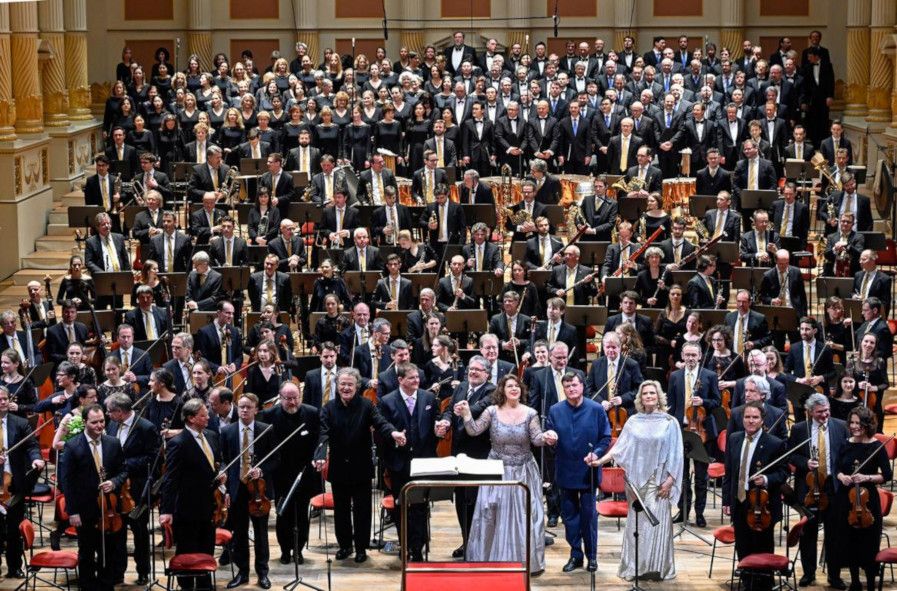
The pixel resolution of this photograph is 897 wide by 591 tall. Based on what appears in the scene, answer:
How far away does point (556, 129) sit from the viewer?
15.1m

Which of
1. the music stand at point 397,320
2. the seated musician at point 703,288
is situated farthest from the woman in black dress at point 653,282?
the music stand at point 397,320

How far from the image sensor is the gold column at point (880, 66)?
16688 mm

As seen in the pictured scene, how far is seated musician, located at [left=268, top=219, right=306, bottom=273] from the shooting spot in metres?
12.6

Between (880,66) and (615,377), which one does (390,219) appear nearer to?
(615,377)

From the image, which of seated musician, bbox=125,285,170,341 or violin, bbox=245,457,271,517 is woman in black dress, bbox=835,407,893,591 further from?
seated musician, bbox=125,285,170,341

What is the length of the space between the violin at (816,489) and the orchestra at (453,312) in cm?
2

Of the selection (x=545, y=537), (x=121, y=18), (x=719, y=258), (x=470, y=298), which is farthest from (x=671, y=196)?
(x=121, y=18)

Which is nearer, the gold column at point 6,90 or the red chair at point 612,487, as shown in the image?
the red chair at point 612,487

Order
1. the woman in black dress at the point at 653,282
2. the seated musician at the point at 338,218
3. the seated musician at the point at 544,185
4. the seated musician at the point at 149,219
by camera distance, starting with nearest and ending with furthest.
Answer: the woman in black dress at the point at 653,282
the seated musician at the point at 149,219
the seated musician at the point at 338,218
the seated musician at the point at 544,185

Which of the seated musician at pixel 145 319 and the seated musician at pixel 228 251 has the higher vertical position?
the seated musician at pixel 228 251

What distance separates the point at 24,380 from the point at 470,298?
336 centimetres

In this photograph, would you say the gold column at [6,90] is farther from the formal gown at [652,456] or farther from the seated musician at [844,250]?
the formal gown at [652,456]

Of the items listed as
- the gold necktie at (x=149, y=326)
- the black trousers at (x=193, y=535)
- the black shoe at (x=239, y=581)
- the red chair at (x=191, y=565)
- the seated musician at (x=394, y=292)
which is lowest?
the black shoe at (x=239, y=581)

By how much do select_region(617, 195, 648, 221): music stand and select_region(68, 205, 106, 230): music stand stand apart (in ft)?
14.6
